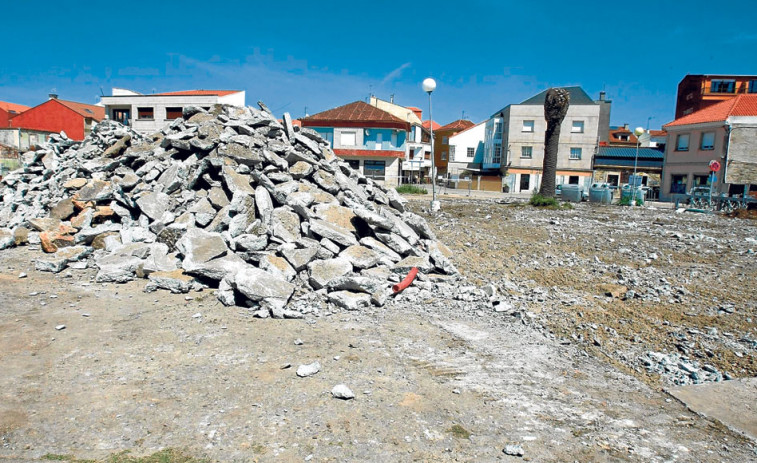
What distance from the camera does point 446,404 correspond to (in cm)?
424

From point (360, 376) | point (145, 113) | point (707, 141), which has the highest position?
point (145, 113)

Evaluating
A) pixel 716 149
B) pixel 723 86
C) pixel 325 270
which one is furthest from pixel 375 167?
pixel 723 86

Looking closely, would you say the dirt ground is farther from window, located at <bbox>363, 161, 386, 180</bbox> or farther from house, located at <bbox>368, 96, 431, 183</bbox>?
house, located at <bbox>368, 96, 431, 183</bbox>

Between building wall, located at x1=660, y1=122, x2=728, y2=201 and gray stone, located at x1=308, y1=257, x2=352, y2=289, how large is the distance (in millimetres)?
32371

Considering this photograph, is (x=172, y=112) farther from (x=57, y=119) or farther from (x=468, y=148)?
(x=468, y=148)

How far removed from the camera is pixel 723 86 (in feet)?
170

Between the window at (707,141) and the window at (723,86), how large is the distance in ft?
76.4

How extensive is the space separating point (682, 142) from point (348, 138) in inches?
1047

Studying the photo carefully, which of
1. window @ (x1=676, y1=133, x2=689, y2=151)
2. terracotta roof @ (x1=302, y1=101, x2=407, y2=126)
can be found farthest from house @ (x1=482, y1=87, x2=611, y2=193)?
terracotta roof @ (x1=302, y1=101, x2=407, y2=126)

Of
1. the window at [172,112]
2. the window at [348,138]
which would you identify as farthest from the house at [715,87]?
the window at [172,112]

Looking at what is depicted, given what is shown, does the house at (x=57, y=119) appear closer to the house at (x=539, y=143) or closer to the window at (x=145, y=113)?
the window at (x=145, y=113)

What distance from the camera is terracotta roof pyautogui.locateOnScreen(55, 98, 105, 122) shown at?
154ft

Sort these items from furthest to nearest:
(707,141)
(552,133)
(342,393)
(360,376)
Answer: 1. (707,141)
2. (552,133)
3. (360,376)
4. (342,393)

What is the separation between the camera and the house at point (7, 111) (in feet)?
160
